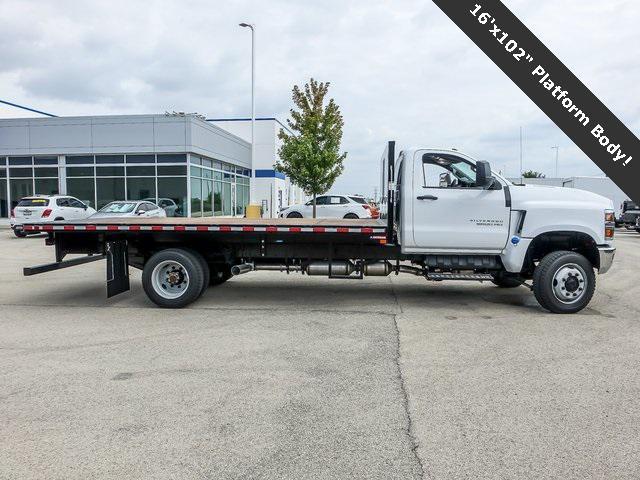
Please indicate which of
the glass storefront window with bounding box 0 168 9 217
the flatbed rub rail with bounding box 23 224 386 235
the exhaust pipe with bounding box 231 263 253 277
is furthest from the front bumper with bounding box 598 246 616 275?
the glass storefront window with bounding box 0 168 9 217

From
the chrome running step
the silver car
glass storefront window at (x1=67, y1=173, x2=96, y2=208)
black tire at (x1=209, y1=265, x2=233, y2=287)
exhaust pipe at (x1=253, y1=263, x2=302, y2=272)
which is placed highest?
glass storefront window at (x1=67, y1=173, x2=96, y2=208)

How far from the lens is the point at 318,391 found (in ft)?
15.1

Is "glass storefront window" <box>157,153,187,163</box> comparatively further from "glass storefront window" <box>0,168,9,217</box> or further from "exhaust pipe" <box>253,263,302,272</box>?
"exhaust pipe" <box>253,263,302,272</box>

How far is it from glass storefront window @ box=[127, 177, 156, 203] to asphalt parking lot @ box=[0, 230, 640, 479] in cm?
2047

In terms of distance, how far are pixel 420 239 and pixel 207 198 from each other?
2473 centimetres

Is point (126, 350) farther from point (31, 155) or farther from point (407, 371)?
point (31, 155)

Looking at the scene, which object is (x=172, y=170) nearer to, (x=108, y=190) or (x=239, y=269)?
(x=108, y=190)

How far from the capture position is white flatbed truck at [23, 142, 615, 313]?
753 cm

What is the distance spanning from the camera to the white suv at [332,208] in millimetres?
24031

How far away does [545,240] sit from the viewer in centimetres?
782

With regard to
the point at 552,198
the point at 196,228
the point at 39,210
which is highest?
the point at 552,198

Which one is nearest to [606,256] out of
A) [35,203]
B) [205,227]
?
[205,227]

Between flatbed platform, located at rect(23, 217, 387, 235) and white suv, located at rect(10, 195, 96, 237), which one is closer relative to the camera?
flatbed platform, located at rect(23, 217, 387, 235)

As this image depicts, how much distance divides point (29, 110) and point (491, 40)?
37.3 metres
